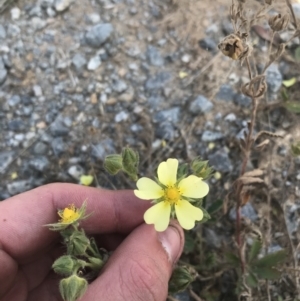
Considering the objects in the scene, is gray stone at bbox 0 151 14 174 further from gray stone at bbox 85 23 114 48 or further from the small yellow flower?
the small yellow flower

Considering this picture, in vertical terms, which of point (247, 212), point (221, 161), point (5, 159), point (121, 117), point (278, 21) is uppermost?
point (278, 21)

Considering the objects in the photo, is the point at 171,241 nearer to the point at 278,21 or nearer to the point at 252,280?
the point at 252,280

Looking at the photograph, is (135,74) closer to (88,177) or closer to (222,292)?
(88,177)

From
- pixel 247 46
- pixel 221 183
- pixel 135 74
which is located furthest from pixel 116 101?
pixel 247 46

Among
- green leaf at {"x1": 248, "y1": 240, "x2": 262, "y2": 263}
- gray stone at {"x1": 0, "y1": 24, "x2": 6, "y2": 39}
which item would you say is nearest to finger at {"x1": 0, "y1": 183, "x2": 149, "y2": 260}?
green leaf at {"x1": 248, "y1": 240, "x2": 262, "y2": 263}

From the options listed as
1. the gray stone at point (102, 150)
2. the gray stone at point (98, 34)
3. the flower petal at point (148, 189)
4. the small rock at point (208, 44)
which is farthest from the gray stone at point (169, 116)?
the flower petal at point (148, 189)

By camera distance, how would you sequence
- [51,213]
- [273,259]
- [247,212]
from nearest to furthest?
[51,213]
[273,259]
[247,212]

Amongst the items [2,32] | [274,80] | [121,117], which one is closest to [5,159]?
[121,117]
